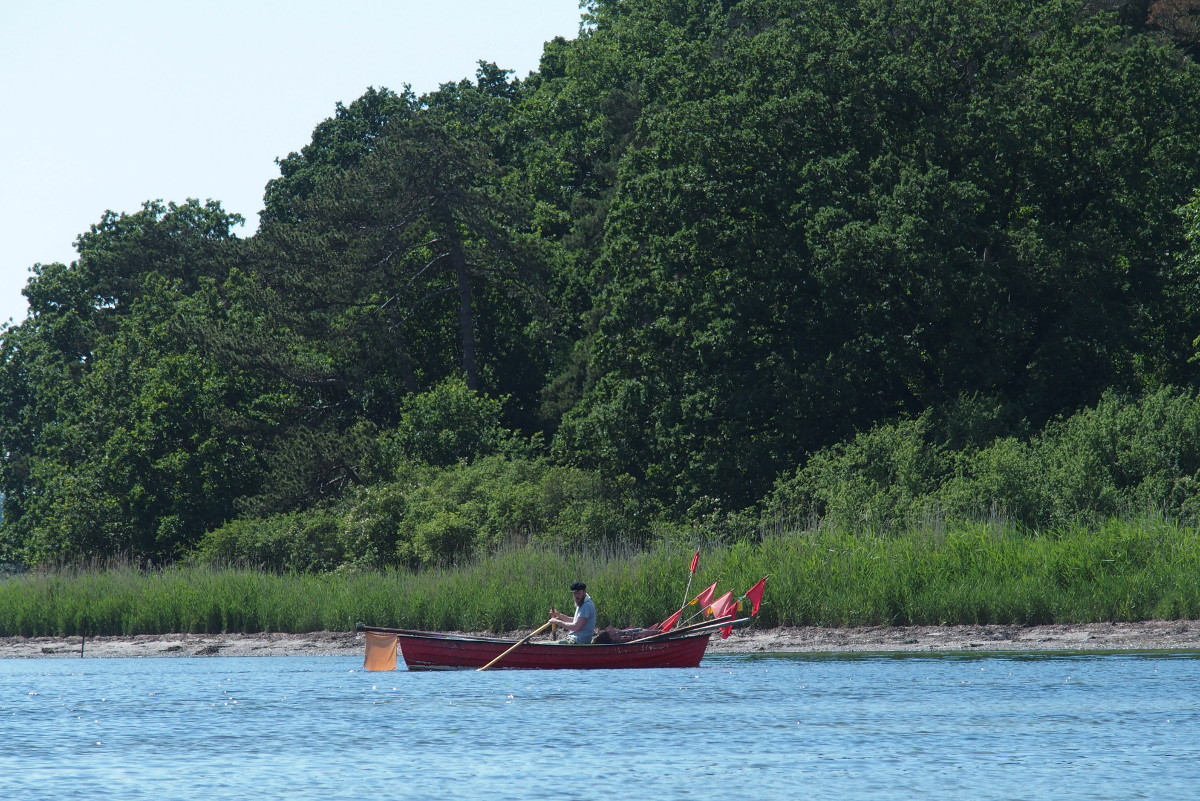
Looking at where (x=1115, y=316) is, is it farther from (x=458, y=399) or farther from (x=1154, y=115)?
(x=458, y=399)

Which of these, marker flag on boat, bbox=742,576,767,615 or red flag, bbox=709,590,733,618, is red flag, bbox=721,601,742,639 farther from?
marker flag on boat, bbox=742,576,767,615

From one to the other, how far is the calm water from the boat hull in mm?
281

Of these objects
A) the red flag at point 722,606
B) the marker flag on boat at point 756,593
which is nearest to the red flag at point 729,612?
the red flag at point 722,606

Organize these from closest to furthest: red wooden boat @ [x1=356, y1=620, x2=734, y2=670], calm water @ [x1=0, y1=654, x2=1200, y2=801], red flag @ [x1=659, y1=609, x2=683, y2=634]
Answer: calm water @ [x1=0, y1=654, x2=1200, y2=801], red wooden boat @ [x1=356, y1=620, x2=734, y2=670], red flag @ [x1=659, y1=609, x2=683, y2=634]

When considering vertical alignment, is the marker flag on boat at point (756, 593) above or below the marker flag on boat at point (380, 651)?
above

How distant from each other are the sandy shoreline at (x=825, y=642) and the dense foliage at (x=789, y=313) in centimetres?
477

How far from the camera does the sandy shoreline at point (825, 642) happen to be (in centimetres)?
2625

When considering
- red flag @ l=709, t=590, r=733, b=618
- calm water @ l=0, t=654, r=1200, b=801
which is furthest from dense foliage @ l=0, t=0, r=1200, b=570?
calm water @ l=0, t=654, r=1200, b=801


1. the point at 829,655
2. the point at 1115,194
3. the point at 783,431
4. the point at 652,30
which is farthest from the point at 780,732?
the point at 652,30

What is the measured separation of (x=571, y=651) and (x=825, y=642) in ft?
17.2

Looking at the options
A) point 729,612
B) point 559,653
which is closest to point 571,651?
point 559,653

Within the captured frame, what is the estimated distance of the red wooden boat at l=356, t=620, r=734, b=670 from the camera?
25766 millimetres

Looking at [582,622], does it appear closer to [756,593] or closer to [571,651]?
[571,651]

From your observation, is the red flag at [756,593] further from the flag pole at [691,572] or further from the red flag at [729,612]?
the flag pole at [691,572]
